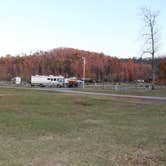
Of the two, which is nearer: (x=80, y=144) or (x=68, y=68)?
(x=80, y=144)

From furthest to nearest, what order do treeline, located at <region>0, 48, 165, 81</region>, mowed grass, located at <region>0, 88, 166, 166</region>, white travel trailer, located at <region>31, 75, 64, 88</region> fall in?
treeline, located at <region>0, 48, 165, 81</region> → white travel trailer, located at <region>31, 75, 64, 88</region> → mowed grass, located at <region>0, 88, 166, 166</region>

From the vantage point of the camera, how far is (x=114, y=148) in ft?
26.1

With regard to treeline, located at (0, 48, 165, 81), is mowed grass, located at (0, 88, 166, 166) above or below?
below

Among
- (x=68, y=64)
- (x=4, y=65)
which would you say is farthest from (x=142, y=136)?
(x=4, y=65)

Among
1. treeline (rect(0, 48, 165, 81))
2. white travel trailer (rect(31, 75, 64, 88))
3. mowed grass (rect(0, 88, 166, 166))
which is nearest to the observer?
mowed grass (rect(0, 88, 166, 166))

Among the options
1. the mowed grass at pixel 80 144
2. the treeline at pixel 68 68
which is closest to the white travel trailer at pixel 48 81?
the treeline at pixel 68 68

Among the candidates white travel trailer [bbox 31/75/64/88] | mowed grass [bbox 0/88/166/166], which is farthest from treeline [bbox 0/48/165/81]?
mowed grass [bbox 0/88/166/166]

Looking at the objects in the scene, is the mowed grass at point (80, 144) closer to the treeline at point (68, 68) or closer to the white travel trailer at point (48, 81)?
the white travel trailer at point (48, 81)

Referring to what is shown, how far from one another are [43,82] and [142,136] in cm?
6698

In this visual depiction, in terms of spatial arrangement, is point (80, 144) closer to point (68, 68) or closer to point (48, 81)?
point (48, 81)

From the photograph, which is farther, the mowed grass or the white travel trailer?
the white travel trailer

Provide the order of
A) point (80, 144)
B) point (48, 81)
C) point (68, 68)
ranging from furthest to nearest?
point (68, 68), point (48, 81), point (80, 144)

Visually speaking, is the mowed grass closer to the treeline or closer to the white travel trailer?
the white travel trailer

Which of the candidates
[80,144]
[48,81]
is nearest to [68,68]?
[48,81]
